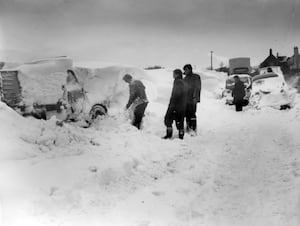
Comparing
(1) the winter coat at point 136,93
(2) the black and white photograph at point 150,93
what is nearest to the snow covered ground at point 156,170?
(2) the black and white photograph at point 150,93

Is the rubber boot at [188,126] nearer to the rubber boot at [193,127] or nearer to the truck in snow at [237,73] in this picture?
the rubber boot at [193,127]

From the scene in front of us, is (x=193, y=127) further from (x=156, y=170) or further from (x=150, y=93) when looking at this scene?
(x=156, y=170)

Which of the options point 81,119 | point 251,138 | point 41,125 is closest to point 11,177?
point 41,125

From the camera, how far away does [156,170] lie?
2254 millimetres

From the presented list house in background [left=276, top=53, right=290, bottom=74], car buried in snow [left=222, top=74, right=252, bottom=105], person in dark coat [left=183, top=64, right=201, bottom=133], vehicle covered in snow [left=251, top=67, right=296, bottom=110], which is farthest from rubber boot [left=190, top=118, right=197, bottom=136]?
house in background [left=276, top=53, right=290, bottom=74]

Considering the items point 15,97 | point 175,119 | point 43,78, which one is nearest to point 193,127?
point 175,119

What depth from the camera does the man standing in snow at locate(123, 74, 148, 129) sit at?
2.49m

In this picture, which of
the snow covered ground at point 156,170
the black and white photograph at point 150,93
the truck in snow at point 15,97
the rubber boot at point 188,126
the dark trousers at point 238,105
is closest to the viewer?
the snow covered ground at point 156,170

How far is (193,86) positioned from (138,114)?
1.47ft

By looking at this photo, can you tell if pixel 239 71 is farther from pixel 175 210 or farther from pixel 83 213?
pixel 83 213

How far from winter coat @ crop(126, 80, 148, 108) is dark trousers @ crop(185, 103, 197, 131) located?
1.12ft

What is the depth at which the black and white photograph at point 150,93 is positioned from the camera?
85.4 inches

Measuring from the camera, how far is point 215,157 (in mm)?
2469

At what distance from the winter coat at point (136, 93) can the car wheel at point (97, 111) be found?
179 millimetres
